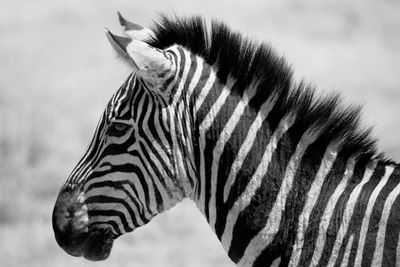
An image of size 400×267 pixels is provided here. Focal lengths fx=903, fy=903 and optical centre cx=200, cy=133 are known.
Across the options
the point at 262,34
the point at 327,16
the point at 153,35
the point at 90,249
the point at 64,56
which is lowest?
the point at 90,249

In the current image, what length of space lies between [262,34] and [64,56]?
4.31 meters

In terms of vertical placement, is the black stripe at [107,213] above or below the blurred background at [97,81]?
below

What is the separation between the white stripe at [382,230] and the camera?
5.06 m

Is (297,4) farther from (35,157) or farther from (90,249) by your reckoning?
(90,249)

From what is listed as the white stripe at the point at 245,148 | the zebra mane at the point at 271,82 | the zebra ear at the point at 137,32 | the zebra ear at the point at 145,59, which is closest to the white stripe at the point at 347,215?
the zebra mane at the point at 271,82

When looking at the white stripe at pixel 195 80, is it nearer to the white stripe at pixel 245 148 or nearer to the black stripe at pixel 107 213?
the white stripe at pixel 245 148

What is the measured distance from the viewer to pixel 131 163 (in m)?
5.63

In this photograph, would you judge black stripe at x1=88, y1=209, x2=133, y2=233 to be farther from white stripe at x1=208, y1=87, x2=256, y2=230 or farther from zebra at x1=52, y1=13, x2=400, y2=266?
white stripe at x1=208, y1=87, x2=256, y2=230

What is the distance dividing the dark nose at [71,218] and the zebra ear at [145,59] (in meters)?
0.85

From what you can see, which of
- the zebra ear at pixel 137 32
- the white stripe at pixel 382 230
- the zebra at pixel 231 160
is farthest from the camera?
the zebra ear at pixel 137 32

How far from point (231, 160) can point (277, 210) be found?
0.42 m

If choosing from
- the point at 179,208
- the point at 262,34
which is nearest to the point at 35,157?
the point at 179,208

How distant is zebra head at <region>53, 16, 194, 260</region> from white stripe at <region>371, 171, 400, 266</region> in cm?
122

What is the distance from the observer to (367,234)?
5129 mm
